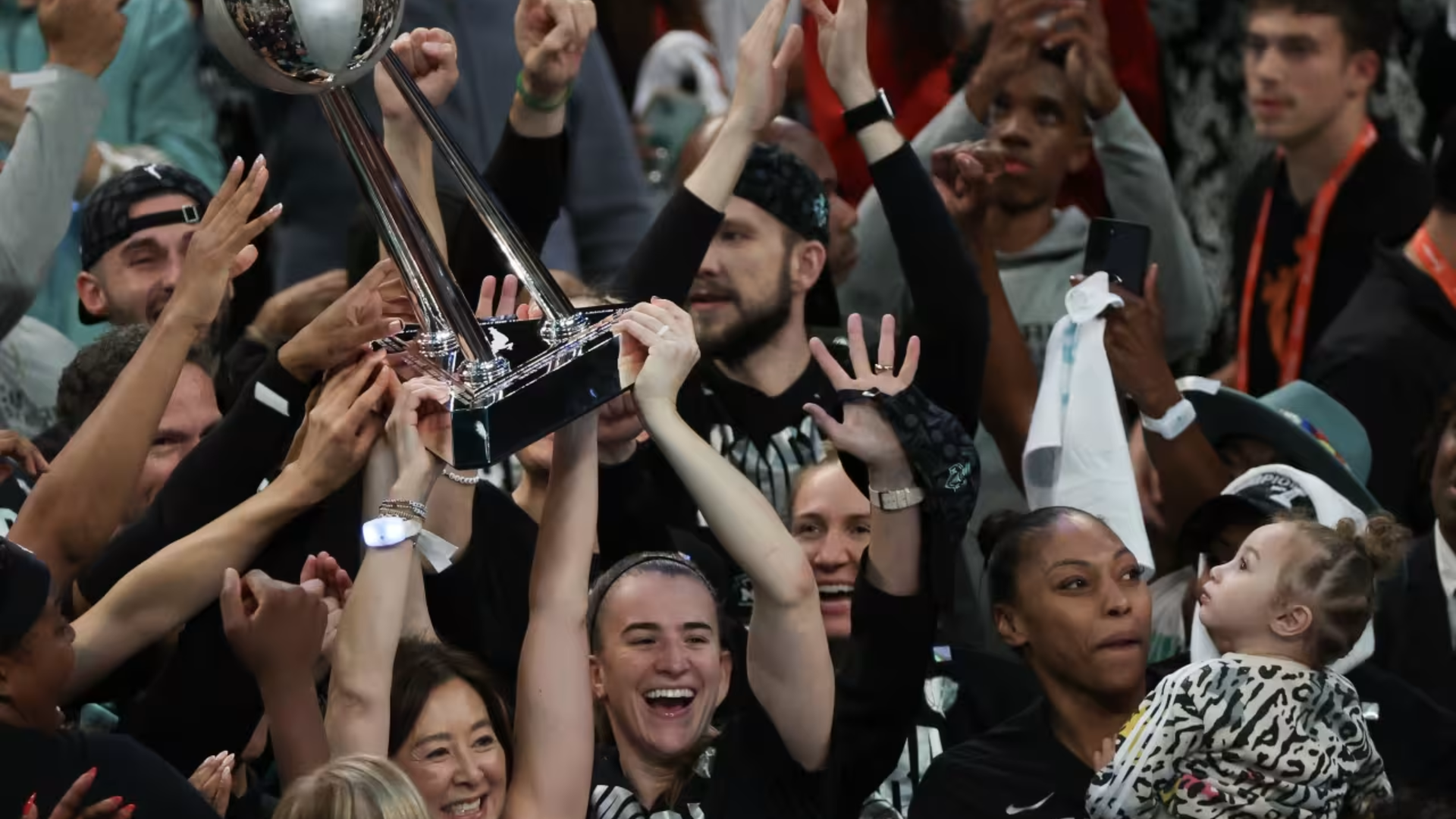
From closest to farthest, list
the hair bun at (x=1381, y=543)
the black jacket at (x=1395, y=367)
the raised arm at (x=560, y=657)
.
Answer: the raised arm at (x=560, y=657) < the hair bun at (x=1381, y=543) < the black jacket at (x=1395, y=367)

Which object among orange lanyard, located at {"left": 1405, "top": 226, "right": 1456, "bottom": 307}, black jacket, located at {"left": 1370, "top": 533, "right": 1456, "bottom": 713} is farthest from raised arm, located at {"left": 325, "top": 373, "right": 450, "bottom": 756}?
orange lanyard, located at {"left": 1405, "top": 226, "right": 1456, "bottom": 307}

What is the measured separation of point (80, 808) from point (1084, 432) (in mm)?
2063

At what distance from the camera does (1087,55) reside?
5547 millimetres

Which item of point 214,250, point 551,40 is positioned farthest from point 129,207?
point 214,250

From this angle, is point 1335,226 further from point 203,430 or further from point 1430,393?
point 203,430

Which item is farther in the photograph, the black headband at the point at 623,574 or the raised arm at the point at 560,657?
the black headband at the point at 623,574

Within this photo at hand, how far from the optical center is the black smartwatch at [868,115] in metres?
4.71

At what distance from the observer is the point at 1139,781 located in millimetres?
3908

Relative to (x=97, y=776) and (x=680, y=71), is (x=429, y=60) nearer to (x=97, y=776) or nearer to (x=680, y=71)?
(x=97, y=776)

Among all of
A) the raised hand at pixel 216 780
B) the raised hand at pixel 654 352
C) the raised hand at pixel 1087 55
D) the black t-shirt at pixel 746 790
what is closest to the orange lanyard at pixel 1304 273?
the raised hand at pixel 1087 55

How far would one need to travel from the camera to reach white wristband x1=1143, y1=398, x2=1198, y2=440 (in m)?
4.88

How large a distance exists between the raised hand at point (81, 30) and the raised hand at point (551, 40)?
28.5 inches

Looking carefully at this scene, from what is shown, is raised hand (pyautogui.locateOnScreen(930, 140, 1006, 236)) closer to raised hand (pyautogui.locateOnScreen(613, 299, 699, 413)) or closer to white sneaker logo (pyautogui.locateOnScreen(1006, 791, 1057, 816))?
white sneaker logo (pyautogui.locateOnScreen(1006, 791, 1057, 816))

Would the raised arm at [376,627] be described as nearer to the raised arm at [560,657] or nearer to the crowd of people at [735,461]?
the crowd of people at [735,461]
